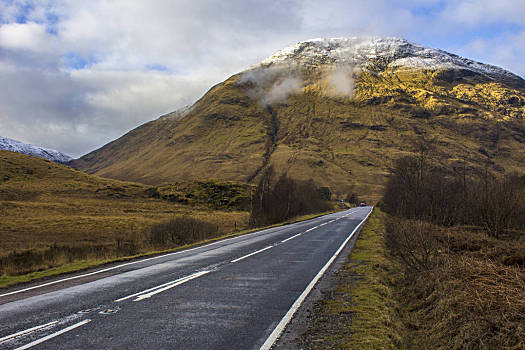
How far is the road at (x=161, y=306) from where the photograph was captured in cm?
553

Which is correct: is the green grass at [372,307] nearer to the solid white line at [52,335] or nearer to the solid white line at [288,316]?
the solid white line at [288,316]

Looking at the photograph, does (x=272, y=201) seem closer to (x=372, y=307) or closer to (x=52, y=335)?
(x=372, y=307)

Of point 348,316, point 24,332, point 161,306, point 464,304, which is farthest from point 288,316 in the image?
point 24,332

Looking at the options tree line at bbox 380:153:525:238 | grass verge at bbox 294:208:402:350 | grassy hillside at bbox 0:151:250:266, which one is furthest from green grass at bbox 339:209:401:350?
grassy hillside at bbox 0:151:250:266

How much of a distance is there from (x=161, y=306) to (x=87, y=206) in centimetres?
5974

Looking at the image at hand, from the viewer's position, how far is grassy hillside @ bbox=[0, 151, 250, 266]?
109 ft

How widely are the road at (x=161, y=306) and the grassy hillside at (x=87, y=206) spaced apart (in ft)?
48.9

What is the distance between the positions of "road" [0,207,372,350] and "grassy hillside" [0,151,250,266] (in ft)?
48.9

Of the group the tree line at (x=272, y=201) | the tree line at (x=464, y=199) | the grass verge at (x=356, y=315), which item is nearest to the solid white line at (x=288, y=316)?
the grass verge at (x=356, y=315)

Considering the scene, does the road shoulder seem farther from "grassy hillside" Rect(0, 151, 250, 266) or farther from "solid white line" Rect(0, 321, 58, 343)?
"grassy hillside" Rect(0, 151, 250, 266)

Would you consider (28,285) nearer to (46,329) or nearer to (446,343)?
(46,329)

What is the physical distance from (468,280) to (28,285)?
1051cm

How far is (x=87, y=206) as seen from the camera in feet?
200

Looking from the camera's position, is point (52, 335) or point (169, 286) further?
point (169, 286)
